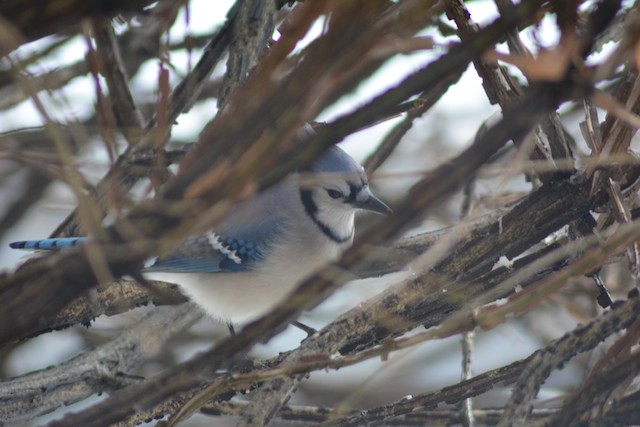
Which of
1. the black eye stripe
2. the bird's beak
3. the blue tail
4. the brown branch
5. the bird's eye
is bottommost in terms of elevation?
the brown branch

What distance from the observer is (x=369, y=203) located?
1678 millimetres

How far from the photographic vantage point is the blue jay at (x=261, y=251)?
166 centimetres

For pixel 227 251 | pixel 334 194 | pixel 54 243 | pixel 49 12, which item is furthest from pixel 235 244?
pixel 49 12

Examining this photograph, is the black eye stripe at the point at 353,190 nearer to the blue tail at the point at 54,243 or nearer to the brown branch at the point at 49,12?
the blue tail at the point at 54,243

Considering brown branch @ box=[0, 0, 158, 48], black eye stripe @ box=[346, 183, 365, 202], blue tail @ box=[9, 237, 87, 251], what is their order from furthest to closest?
1. black eye stripe @ box=[346, 183, 365, 202]
2. blue tail @ box=[9, 237, 87, 251]
3. brown branch @ box=[0, 0, 158, 48]

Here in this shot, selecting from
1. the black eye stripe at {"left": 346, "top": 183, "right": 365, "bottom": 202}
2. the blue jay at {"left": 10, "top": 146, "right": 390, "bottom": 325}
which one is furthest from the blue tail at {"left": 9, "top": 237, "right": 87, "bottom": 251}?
the black eye stripe at {"left": 346, "top": 183, "right": 365, "bottom": 202}

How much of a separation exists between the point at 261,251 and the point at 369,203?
0.26 m

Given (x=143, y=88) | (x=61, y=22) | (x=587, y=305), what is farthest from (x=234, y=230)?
(x=61, y=22)

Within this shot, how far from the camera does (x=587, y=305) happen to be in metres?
1.72

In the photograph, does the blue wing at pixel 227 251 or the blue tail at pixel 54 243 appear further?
the blue wing at pixel 227 251

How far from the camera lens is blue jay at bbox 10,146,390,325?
166 cm

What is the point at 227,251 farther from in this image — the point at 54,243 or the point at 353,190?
the point at 54,243

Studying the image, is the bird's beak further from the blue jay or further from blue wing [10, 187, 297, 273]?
blue wing [10, 187, 297, 273]

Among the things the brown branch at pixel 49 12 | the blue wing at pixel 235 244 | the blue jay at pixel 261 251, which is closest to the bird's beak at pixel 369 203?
the blue jay at pixel 261 251
